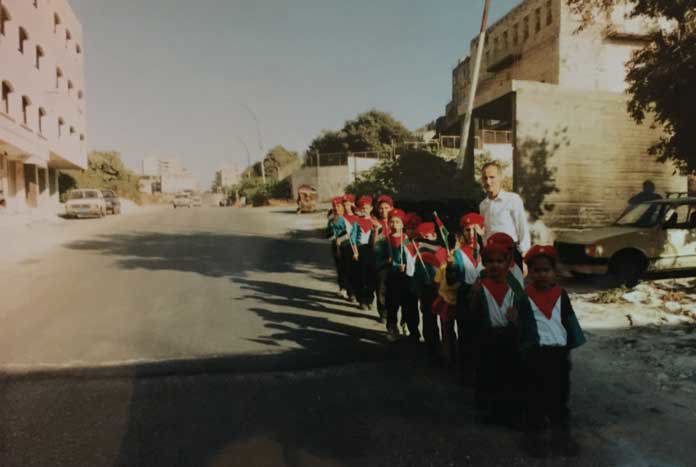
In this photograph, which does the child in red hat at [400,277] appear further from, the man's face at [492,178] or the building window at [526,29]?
the building window at [526,29]

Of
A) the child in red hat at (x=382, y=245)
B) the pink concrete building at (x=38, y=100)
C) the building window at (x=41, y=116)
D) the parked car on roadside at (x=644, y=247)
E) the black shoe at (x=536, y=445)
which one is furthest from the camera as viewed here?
the building window at (x=41, y=116)

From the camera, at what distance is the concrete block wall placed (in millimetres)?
14281

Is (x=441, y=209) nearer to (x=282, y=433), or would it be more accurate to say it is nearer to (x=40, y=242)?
(x=282, y=433)

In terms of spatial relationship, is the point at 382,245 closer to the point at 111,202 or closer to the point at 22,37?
the point at 22,37

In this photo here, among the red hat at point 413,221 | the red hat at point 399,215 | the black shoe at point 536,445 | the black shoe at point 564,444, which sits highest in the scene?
the red hat at point 399,215

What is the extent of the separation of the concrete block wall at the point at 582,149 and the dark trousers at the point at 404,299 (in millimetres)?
9545

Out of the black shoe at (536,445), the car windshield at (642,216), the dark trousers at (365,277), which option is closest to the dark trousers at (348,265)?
the dark trousers at (365,277)

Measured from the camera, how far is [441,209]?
47.8 feet

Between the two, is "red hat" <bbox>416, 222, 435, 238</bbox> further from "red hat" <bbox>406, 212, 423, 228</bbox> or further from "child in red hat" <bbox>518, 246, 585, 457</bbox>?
"child in red hat" <bbox>518, 246, 585, 457</bbox>

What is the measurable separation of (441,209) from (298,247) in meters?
4.45

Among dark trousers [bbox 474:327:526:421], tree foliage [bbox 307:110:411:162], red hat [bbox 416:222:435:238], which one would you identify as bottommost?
dark trousers [bbox 474:327:526:421]

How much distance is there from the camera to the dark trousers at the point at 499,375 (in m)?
3.81

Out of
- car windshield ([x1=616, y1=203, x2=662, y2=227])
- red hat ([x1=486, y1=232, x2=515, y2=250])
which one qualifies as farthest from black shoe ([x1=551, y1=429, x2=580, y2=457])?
car windshield ([x1=616, y1=203, x2=662, y2=227])

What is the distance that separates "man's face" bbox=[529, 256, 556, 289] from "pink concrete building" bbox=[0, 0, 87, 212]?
25.2m
